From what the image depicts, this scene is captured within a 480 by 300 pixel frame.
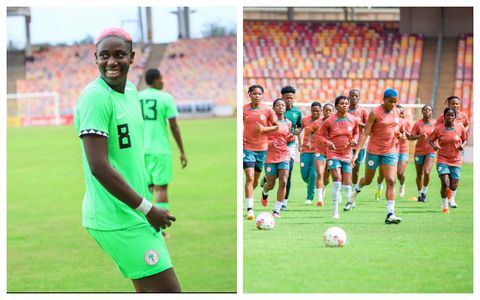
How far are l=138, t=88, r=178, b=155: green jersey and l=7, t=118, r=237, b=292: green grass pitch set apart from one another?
104cm

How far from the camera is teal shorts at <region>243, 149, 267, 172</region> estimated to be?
18.1ft

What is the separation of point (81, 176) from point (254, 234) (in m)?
12.7

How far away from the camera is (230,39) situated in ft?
139

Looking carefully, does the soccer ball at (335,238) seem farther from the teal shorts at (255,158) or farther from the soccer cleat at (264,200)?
the teal shorts at (255,158)

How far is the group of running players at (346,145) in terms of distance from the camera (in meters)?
5.61

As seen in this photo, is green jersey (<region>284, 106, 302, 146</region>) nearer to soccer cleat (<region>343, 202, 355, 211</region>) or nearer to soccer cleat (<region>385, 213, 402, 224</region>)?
soccer cleat (<region>343, 202, 355, 211</region>)

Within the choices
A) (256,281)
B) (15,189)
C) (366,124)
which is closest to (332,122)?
(366,124)

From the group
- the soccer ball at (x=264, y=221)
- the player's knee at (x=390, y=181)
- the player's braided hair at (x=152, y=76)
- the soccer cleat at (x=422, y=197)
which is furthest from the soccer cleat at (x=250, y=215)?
the player's braided hair at (x=152, y=76)

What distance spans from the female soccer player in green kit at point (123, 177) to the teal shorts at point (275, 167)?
1818mm

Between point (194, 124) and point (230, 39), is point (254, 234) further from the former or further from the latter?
point (230, 39)

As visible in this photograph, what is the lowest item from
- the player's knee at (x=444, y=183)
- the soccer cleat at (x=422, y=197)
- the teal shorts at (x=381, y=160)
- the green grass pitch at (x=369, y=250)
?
the green grass pitch at (x=369, y=250)

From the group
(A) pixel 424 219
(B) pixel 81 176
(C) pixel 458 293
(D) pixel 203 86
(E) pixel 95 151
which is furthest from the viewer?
(D) pixel 203 86

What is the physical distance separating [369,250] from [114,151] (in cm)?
207

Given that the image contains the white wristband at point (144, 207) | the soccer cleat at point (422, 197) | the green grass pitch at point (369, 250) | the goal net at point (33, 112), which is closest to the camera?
the white wristband at point (144, 207)
